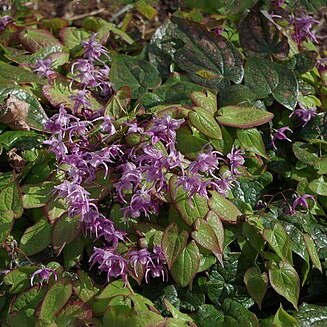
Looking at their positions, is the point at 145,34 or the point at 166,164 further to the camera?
the point at 145,34

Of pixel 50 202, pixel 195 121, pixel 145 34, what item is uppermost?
pixel 195 121

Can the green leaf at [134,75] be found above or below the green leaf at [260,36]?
below

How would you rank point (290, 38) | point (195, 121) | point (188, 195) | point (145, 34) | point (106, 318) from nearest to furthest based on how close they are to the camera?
point (106, 318), point (188, 195), point (195, 121), point (290, 38), point (145, 34)

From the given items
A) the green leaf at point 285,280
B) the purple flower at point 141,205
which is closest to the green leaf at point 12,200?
the purple flower at point 141,205

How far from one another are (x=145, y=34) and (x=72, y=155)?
1143 millimetres

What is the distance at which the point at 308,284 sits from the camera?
1.86 meters

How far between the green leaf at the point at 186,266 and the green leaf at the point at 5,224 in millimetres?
391

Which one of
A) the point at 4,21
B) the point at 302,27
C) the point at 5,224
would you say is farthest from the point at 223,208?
the point at 4,21

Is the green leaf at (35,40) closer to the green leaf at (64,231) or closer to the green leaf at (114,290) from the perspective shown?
the green leaf at (64,231)

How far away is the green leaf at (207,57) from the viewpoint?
2.06 metres

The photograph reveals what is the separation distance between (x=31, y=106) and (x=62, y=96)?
0.10m

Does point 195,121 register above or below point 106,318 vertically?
above

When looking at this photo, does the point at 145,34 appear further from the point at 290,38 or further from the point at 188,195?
the point at 188,195

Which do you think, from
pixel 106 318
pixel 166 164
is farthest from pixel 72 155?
pixel 106 318
